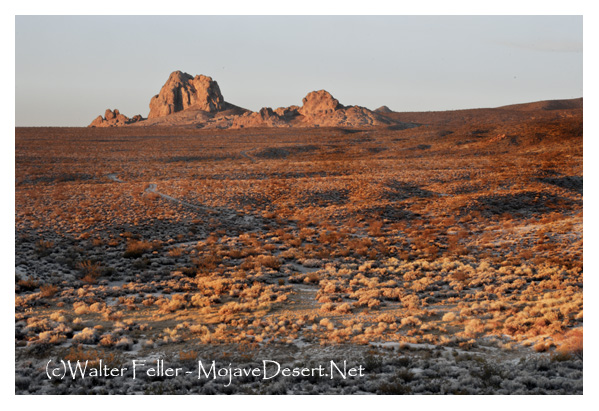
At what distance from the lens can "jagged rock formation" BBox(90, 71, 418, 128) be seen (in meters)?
160

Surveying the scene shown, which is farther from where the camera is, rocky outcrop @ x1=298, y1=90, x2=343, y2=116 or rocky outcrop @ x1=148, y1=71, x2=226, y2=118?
rocky outcrop @ x1=148, y1=71, x2=226, y2=118

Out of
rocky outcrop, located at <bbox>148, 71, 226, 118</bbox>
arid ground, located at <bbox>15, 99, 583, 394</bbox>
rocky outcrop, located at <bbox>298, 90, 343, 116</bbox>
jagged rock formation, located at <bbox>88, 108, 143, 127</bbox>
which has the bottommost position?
arid ground, located at <bbox>15, 99, 583, 394</bbox>

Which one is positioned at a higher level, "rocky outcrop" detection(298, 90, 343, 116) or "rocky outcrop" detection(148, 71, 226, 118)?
"rocky outcrop" detection(148, 71, 226, 118)

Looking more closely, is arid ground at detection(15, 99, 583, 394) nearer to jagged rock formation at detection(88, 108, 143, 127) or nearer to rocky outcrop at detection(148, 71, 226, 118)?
jagged rock formation at detection(88, 108, 143, 127)

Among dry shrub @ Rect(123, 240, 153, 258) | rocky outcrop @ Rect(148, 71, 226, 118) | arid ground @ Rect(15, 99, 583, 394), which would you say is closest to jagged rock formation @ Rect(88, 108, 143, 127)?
rocky outcrop @ Rect(148, 71, 226, 118)

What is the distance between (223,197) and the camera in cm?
3000

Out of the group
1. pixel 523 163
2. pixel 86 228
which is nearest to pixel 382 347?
pixel 86 228

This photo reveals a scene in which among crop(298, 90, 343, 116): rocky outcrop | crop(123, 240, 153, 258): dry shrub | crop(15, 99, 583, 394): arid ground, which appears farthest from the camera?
crop(298, 90, 343, 116): rocky outcrop

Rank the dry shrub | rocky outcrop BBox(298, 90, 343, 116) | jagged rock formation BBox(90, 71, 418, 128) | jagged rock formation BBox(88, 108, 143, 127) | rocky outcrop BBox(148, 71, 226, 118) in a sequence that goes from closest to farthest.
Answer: the dry shrub, jagged rock formation BBox(88, 108, 143, 127), jagged rock formation BBox(90, 71, 418, 128), rocky outcrop BBox(298, 90, 343, 116), rocky outcrop BBox(148, 71, 226, 118)

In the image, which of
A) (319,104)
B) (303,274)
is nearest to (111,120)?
(319,104)

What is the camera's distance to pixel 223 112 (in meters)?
182

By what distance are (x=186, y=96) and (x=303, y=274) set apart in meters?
186

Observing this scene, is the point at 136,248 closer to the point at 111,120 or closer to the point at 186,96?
the point at 111,120

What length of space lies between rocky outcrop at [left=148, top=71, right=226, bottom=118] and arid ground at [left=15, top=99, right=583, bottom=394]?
499 ft
